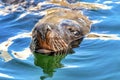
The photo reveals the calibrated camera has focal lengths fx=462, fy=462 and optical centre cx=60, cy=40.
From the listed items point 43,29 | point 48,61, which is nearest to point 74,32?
point 48,61

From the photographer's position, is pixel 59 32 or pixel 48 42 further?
pixel 59 32

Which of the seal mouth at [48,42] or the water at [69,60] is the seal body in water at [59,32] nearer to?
the seal mouth at [48,42]

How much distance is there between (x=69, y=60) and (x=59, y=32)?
52 centimetres

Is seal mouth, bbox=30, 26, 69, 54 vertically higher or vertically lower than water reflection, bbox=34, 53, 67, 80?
higher

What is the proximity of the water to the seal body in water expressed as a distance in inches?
5.6

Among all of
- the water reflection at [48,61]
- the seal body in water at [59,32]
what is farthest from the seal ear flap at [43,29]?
the water reflection at [48,61]

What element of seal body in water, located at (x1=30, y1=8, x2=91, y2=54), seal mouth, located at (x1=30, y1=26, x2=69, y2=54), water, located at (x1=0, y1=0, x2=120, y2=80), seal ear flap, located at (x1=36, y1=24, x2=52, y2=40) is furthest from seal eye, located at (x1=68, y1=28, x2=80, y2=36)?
seal ear flap, located at (x1=36, y1=24, x2=52, y2=40)

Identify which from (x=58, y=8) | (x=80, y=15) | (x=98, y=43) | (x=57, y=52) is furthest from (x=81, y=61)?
(x=58, y=8)

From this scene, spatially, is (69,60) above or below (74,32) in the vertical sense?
below

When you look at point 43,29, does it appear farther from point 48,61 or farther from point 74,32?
point 74,32

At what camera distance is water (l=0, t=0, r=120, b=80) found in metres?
7.28

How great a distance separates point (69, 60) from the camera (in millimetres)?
7875

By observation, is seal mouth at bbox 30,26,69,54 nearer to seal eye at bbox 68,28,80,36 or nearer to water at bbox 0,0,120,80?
water at bbox 0,0,120,80

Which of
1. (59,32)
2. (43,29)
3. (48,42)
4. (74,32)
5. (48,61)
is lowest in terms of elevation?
(48,61)
